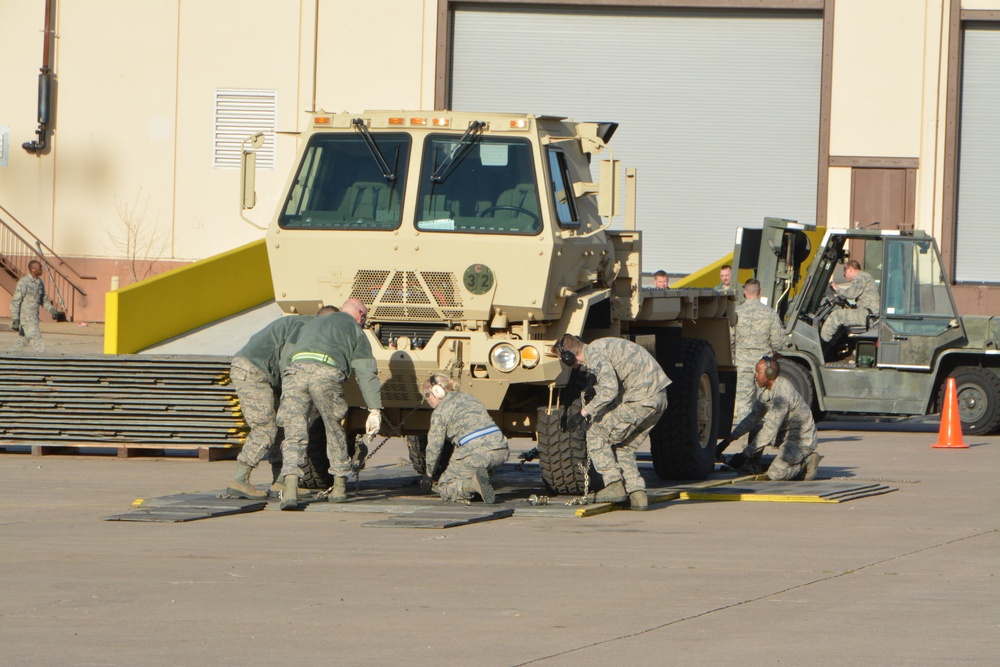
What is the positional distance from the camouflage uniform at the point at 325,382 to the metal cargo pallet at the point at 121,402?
3.69 m

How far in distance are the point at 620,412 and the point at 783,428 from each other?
262cm

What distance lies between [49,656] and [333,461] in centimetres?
525

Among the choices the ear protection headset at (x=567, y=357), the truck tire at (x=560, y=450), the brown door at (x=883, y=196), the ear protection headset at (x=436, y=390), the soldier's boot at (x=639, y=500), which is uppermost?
the brown door at (x=883, y=196)

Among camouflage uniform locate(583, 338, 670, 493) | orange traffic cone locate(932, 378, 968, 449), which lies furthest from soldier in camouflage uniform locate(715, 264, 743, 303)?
camouflage uniform locate(583, 338, 670, 493)

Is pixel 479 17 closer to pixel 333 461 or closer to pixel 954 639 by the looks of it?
pixel 333 461

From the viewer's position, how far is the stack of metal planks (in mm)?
15328

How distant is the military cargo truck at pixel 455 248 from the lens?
11805 millimetres

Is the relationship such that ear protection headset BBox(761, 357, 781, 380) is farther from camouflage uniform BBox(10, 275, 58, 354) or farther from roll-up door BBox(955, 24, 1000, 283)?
roll-up door BBox(955, 24, 1000, 283)

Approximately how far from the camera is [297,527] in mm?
10727

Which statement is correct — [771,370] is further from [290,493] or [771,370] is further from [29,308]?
[29,308]

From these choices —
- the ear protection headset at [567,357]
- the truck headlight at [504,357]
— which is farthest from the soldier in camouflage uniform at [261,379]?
the ear protection headset at [567,357]

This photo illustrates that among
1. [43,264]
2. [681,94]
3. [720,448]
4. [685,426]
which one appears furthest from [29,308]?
[681,94]

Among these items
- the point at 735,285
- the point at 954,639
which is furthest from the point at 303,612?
the point at 735,285

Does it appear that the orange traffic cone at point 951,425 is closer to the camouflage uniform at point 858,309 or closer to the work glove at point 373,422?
the camouflage uniform at point 858,309
